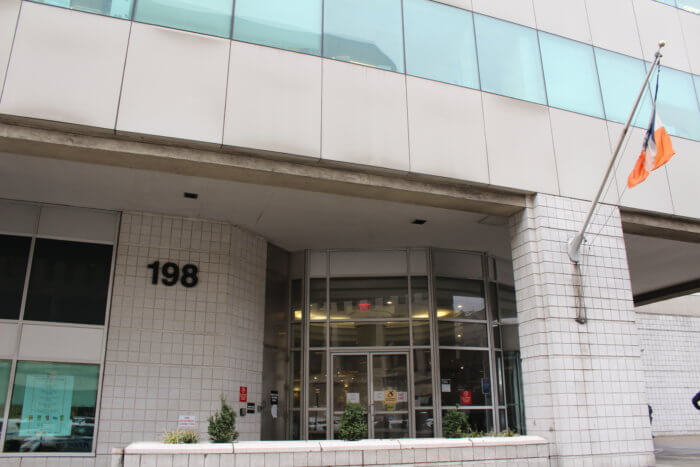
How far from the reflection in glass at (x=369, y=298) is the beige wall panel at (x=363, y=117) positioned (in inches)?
205

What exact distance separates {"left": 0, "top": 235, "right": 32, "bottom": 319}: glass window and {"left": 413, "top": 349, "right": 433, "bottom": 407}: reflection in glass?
8.96m

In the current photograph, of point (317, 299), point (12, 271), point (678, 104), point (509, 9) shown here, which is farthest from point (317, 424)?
point (678, 104)

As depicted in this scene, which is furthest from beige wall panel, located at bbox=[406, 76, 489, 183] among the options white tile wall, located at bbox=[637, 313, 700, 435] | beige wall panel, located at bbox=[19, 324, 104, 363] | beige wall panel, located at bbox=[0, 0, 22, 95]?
white tile wall, located at bbox=[637, 313, 700, 435]

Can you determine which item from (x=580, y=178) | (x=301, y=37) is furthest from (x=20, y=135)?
(x=580, y=178)

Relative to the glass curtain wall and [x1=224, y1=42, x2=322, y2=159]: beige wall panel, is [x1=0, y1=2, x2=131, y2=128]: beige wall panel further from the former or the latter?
the glass curtain wall

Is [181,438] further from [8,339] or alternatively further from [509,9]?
[509,9]

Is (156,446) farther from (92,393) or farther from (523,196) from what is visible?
(523,196)

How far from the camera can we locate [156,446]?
7.57m

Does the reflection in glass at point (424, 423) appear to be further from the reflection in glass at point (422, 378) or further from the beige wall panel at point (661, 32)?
the beige wall panel at point (661, 32)

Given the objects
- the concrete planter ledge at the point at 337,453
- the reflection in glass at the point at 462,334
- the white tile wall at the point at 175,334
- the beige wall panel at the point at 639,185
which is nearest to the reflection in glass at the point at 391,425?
the reflection in glass at the point at 462,334

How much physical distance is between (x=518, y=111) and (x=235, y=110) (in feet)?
19.0

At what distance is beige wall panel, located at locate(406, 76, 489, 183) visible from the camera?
10.3 m

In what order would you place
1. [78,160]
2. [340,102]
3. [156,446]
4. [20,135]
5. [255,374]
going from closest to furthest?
[156,446]
[20,135]
[78,160]
[340,102]
[255,374]

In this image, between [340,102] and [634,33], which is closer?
[340,102]
